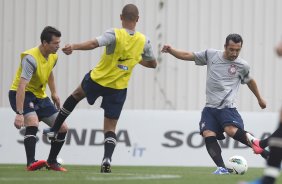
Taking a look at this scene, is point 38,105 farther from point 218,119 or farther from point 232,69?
point 232,69

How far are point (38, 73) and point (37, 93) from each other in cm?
36

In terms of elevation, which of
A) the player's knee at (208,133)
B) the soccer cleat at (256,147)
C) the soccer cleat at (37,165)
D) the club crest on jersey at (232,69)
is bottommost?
the soccer cleat at (37,165)

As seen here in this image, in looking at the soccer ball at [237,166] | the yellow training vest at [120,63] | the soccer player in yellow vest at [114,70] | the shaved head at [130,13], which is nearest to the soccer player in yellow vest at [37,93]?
the soccer player in yellow vest at [114,70]

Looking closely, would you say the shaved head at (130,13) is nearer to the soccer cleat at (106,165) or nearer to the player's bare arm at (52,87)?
the soccer cleat at (106,165)

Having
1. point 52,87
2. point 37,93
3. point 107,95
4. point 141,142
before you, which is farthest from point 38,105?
point 141,142

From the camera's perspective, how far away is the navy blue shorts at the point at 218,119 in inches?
510

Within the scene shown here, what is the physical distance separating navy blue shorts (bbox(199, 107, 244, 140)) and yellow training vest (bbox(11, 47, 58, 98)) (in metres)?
2.04

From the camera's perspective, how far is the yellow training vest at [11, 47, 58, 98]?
42.5ft

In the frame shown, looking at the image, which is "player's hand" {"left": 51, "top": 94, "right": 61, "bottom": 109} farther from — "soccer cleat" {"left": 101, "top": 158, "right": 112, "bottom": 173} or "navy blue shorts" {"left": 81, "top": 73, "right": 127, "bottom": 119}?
"soccer cleat" {"left": 101, "top": 158, "right": 112, "bottom": 173}

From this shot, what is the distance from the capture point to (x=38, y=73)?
1298cm

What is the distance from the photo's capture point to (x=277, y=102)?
18.9m

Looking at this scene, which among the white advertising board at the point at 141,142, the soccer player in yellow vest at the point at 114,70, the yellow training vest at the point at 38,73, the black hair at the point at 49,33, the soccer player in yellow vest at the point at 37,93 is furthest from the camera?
the white advertising board at the point at 141,142

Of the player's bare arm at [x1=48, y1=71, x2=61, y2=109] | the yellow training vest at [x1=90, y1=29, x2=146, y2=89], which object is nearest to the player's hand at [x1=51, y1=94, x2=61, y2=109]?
the player's bare arm at [x1=48, y1=71, x2=61, y2=109]

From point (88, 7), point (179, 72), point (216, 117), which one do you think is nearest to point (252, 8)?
point (179, 72)
